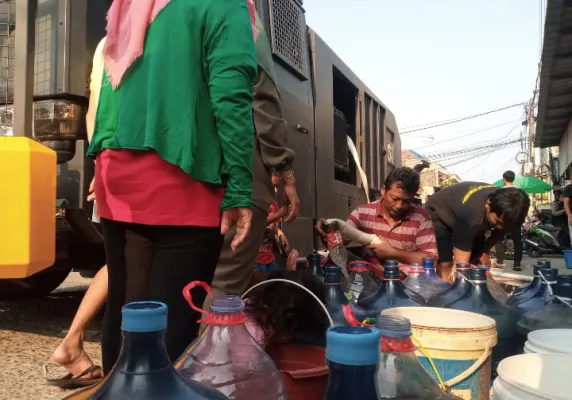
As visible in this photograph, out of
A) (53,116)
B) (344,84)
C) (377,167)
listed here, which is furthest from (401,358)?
(377,167)

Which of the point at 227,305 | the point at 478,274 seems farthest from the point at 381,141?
the point at 227,305

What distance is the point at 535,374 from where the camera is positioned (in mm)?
1048

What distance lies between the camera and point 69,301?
16.7 ft

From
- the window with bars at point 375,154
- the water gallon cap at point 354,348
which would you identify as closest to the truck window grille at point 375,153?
the window with bars at point 375,154

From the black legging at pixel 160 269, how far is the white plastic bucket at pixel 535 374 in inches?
31.8

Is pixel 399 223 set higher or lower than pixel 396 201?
lower

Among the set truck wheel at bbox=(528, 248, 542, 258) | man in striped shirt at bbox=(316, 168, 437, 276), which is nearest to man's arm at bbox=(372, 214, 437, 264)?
man in striped shirt at bbox=(316, 168, 437, 276)

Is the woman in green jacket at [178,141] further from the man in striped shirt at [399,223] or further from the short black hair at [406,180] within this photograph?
the short black hair at [406,180]

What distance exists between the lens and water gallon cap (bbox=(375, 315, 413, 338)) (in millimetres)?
858

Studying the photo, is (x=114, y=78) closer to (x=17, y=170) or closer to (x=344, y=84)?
(x=17, y=170)

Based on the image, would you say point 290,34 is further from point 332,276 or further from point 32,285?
point 32,285

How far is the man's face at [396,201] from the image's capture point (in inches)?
134

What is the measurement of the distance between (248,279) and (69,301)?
358cm

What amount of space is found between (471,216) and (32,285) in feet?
11.5
